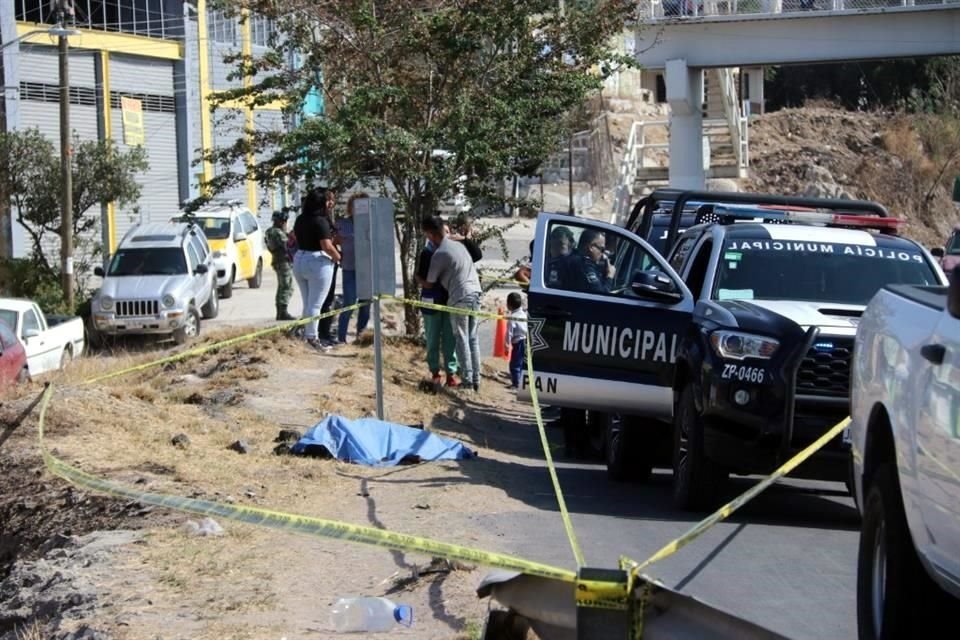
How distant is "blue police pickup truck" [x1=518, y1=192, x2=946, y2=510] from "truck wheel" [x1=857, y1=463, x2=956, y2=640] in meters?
3.15

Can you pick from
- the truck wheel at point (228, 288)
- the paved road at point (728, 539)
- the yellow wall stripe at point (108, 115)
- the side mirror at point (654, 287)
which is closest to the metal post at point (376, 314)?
the paved road at point (728, 539)

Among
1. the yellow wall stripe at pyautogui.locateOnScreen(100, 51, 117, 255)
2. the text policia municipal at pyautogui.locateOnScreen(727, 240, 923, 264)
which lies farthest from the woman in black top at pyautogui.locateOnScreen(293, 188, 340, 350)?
the yellow wall stripe at pyautogui.locateOnScreen(100, 51, 117, 255)

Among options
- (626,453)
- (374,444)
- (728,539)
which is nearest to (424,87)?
(374,444)

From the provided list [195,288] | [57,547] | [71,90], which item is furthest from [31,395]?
[71,90]

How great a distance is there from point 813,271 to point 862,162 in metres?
39.5

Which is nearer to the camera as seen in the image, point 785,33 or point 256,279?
point 785,33

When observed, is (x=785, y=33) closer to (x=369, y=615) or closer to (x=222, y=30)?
(x=222, y=30)

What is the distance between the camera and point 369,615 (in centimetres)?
634

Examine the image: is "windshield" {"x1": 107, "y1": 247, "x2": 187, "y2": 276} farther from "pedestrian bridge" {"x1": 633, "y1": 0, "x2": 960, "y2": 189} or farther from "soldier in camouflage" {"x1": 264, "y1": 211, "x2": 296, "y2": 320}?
"pedestrian bridge" {"x1": 633, "y1": 0, "x2": 960, "y2": 189}

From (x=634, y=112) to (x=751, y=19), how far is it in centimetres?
3418

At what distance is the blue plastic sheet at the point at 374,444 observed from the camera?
1070cm

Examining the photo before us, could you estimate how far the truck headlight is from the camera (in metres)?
8.71

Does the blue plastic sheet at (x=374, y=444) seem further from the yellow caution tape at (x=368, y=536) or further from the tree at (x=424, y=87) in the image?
the tree at (x=424, y=87)

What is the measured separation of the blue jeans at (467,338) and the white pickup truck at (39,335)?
778cm
